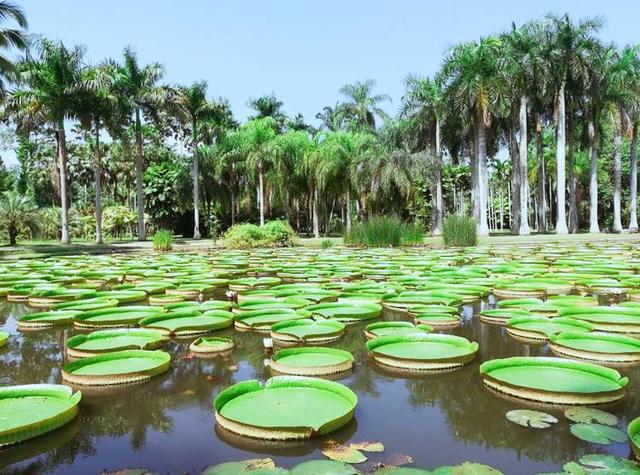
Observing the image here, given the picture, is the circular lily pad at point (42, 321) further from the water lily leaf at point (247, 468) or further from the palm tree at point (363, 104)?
the palm tree at point (363, 104)

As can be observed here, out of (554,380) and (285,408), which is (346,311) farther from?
(285,408)

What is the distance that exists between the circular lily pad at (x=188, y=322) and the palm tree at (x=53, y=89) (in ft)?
70.5

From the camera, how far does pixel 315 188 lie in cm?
3506

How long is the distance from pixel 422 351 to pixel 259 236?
1803 cm

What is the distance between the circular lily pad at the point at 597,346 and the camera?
4148 millimetres

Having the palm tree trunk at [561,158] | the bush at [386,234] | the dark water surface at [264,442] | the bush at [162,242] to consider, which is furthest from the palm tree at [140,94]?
the dark water surface at [264,442]

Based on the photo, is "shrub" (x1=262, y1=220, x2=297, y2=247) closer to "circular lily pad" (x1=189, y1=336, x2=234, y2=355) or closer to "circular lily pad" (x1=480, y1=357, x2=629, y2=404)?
"circular lily pad" (x1=189, y1=336, x2=234, y2=355)

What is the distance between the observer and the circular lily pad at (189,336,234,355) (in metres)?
4.63

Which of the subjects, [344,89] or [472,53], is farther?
[344,89]

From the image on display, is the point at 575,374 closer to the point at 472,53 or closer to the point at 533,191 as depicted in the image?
the point at 472,53

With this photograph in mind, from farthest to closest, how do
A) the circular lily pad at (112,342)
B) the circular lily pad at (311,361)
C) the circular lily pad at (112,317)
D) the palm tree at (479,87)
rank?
the palm tree at (479,87) < the circular lily pad at (112,317) < the circular lily pad at (112,342) < the circular lily pad at (311,361)

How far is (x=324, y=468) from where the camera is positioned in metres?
2.35

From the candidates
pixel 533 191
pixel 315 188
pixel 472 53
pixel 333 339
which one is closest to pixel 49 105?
pixel 315 188

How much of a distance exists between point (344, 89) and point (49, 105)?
26144mm
